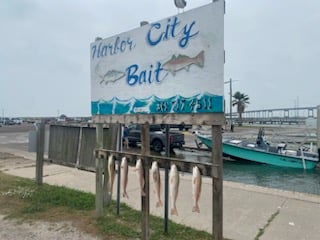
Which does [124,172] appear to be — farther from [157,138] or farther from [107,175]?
[157,138]

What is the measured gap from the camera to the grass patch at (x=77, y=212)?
4336mm

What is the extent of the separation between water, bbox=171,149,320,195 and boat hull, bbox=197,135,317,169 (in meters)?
0.24

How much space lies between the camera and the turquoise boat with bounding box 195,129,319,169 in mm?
14078

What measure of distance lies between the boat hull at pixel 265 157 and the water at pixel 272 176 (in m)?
0.24

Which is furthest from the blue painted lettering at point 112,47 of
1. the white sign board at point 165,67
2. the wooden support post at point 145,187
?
the wooden support post at point 145,187

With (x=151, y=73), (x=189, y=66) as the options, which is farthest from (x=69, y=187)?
(x=189, y=66)

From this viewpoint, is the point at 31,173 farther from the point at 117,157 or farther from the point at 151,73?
the point at 151,73

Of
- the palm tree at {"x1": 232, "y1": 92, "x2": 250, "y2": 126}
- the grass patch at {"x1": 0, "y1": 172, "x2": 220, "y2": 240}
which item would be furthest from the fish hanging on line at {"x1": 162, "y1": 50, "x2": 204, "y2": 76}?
the palm tree at {"x1": 232, "y1": 92, "x2": 250, "y2": 126}

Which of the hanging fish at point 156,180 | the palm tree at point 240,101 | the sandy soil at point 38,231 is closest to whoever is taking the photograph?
the hanging fish at point 156,180

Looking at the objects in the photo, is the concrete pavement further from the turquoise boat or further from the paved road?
the turquoise boat

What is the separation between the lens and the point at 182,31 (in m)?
3.58

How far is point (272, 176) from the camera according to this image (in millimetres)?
12844

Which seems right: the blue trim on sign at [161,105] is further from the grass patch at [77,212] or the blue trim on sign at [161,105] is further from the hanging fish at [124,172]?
the grass patch at [77,212]

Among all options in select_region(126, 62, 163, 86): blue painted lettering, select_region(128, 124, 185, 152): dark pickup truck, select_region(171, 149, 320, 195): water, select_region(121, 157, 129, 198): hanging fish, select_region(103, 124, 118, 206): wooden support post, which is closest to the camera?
select_region(126, 62, 163, 86): blue painted lettering
